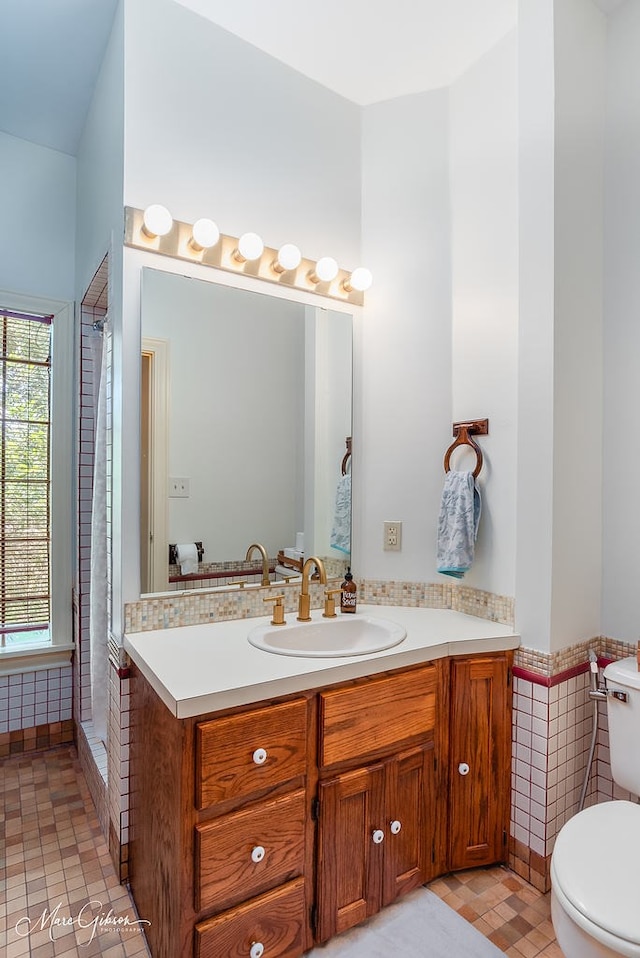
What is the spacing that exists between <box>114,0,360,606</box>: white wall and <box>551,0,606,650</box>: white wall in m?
0.79

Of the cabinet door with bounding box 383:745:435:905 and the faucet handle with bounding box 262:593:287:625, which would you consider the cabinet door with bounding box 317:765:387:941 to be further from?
the faucet handle with bounding box 262:593:287:625

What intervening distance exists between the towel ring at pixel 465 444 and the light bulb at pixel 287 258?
860mm

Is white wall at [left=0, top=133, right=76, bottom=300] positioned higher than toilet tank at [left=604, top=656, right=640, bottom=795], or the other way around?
white wall at [left=0, top=133, right=76, bottom=300]

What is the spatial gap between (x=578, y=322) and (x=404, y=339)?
0.63m

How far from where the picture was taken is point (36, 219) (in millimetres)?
2525

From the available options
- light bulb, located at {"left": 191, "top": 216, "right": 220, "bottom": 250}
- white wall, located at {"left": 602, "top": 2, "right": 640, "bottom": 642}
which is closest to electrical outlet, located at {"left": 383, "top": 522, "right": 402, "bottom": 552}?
white wall, located at {"left": 602, "top": 2, "right": 640, "bottom": 642}

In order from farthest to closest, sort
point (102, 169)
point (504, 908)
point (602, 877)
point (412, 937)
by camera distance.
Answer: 1. point (102, 169)
2. point (504, 908)
3. point (412, 937)
4. point (602, 877)

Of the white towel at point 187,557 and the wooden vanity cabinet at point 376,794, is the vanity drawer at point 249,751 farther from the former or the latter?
the white towel at point 187,557

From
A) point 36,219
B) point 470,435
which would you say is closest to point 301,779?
point 470,435

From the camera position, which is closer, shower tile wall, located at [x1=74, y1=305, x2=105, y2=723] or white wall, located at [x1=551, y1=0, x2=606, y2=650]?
white wall, located at [x1=551, y1=0, x2=606, y2=650]

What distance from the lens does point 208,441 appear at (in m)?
1.85

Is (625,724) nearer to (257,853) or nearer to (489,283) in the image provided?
(257,853)

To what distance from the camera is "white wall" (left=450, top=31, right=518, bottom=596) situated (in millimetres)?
1841

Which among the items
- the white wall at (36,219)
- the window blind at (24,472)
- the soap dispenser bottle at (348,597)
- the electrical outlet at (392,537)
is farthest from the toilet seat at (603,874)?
the white wall at (36,219)
